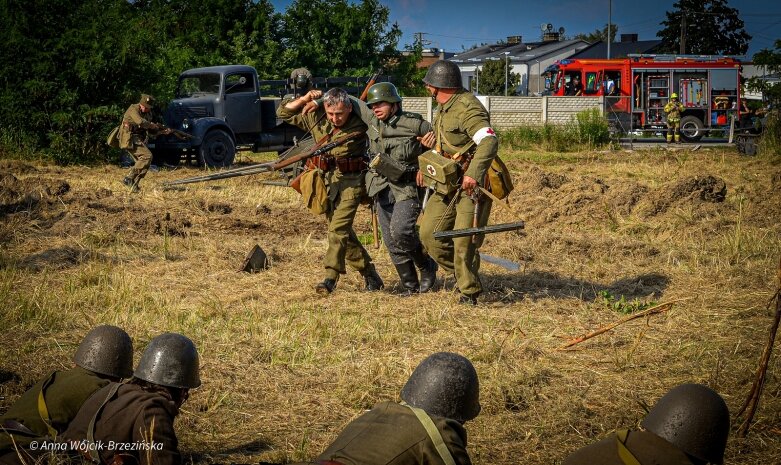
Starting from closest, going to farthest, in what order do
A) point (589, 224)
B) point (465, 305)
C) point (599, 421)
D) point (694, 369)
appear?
point (599, 421), point (694, 369), point (465, 305), point (589, 224)

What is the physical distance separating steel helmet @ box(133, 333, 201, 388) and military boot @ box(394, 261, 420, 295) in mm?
4387

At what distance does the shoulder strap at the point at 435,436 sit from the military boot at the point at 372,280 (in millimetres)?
5393

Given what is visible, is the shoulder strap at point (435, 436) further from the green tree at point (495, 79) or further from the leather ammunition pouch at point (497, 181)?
the green tree at point (495, 79)

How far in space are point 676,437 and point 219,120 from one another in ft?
58.3

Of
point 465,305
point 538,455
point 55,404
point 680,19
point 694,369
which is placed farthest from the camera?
point 680,19

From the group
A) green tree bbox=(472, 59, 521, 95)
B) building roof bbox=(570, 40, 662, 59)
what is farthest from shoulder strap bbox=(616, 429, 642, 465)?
building roof bbox=(570, 40, 662, 59)

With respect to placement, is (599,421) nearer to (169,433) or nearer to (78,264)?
(169,433)

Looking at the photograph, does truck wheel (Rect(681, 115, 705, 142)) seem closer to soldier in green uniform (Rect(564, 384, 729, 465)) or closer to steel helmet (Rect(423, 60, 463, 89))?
steel helmet (Rect(423, 60, 463, 89))

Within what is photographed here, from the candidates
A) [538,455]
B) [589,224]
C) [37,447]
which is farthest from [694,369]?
[589,224]

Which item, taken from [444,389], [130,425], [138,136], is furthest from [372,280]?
[138,136]

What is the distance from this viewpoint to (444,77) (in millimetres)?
7820

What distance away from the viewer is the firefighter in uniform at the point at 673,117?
28953 mm

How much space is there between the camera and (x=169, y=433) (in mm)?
3934

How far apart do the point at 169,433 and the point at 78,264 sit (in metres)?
6.13
